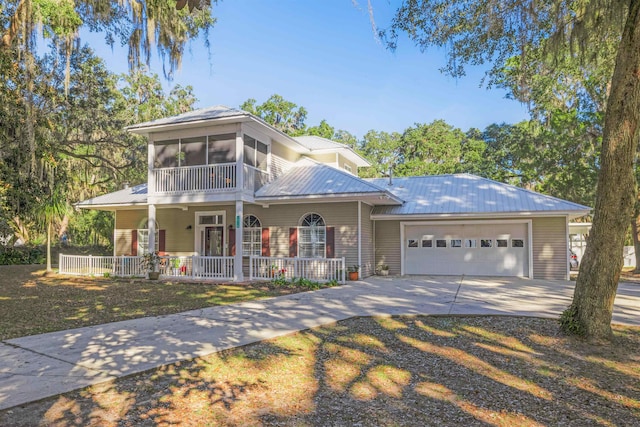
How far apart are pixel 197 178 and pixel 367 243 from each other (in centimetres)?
647

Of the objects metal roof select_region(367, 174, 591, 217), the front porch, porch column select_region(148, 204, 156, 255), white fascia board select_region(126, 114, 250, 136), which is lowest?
the front porch

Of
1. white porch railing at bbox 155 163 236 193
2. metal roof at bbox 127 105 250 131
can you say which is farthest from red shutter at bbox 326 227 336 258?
metal roof at bbox 127 105 250 131

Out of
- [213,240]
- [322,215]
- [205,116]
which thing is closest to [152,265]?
[213,240]

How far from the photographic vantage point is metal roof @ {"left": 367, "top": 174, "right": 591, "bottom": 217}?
14.0m

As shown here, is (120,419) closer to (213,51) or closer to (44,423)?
(44,423)

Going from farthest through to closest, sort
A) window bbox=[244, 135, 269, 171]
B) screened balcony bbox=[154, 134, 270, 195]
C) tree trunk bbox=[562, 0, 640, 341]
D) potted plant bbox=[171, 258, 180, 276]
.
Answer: potted plant bbox=[171, 258, 180, 276] < window bbox=[244, 135, 269, 171] < screened balcony bbox=[154, 134, 270, 195] < tree trunk bbox=[562, 0, 640, 341]

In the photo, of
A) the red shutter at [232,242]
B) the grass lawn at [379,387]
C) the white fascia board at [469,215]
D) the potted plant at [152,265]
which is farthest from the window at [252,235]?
the grass lawn at [379,387]

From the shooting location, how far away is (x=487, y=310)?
7.86 meters

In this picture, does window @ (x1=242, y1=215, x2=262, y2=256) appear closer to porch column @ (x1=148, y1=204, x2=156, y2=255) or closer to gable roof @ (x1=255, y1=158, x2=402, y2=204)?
gable roof @ (x1=255, y1=158, x2=402, y2=204)

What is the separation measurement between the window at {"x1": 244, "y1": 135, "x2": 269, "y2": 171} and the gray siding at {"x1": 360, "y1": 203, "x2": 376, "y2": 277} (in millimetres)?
4159

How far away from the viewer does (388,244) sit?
16016mm

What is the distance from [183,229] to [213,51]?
10.4 meters

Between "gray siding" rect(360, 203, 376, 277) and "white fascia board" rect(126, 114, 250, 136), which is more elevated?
"white fascia board" rect(126, 114, 250, 136)

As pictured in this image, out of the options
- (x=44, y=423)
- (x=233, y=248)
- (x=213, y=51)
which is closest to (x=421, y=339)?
(x=44, y=423)
